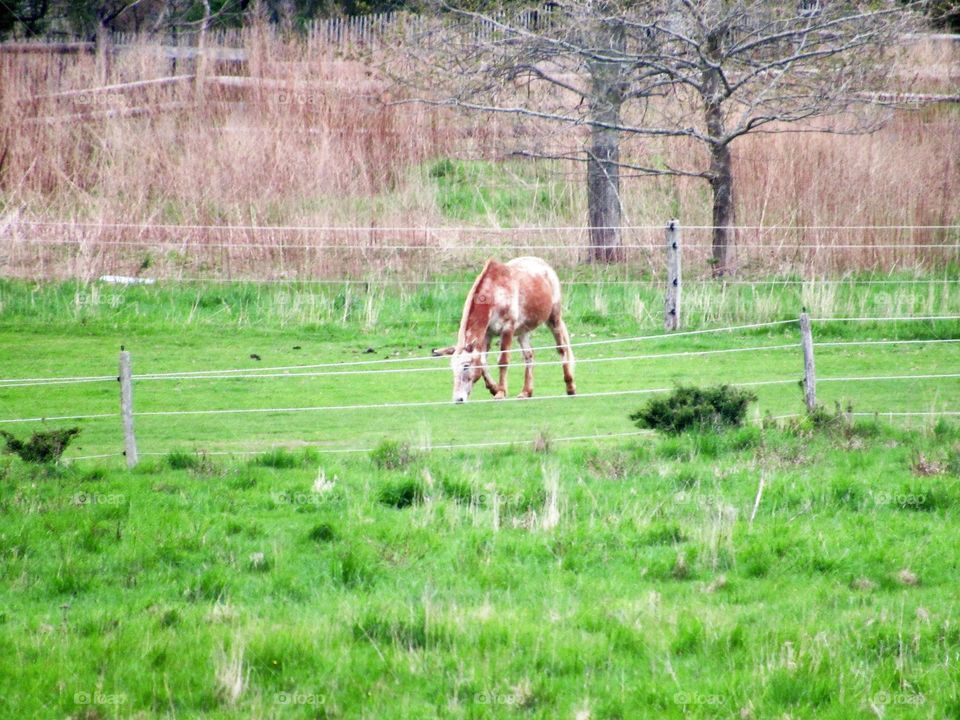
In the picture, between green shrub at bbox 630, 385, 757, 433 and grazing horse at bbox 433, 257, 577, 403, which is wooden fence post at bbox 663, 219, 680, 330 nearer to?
grazing horse at bbox 433, 257, 577, 403

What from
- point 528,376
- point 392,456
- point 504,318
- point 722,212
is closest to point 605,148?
point 722,212

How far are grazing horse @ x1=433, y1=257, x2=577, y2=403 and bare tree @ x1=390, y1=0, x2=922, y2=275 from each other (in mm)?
4930

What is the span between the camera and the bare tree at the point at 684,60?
17.8 meters

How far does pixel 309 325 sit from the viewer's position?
1647 centimetres

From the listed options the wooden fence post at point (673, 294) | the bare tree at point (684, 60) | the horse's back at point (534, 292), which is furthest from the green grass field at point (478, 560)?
the bare tree at point (684, 60)

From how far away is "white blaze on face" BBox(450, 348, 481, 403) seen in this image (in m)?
11.8

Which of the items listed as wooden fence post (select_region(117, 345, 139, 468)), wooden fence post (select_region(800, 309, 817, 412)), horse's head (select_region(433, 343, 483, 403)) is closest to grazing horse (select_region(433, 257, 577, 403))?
horse's head (select_region(433, 343, 483, 403))

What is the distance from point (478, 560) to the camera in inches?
270

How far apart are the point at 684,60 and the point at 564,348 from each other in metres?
6.81

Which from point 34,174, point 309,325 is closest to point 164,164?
point 34,174

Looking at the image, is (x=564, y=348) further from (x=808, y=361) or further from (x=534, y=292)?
(x=808, y=361)

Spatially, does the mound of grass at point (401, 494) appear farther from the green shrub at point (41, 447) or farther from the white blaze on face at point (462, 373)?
the white blaze on face at point (462, 373)

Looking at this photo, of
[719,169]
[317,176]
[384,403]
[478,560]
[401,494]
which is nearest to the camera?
[478,560]

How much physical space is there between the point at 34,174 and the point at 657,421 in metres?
16.3
